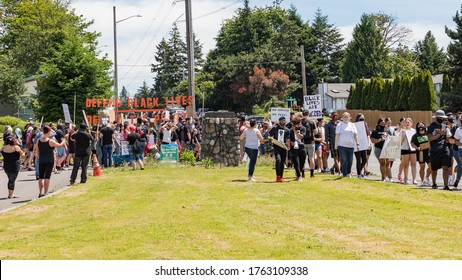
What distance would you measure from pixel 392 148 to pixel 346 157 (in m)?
1.35

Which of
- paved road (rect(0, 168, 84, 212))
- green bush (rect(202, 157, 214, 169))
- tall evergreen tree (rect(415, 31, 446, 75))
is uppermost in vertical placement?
tall evergreen tree (rect(415, 31, 446, 75))

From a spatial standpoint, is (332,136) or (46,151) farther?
(332,136)

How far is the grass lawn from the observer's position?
10.5 meters

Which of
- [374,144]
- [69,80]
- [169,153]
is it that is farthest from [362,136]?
[69,80]

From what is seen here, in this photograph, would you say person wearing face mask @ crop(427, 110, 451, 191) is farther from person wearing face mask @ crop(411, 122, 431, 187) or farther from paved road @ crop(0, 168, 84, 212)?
paved road @ crop(0, 168, 84, 212)

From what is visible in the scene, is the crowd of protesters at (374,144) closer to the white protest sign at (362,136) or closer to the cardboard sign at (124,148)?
the white protest sign at (362,136)

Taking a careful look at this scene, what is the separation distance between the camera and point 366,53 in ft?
350

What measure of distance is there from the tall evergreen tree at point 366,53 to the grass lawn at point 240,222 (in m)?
87.5

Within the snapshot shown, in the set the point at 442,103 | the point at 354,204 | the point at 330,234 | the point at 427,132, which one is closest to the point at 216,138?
the point at 427,132

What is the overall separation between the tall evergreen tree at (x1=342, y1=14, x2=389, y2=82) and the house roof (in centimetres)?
568

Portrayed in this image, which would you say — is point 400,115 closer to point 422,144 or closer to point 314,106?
point 314,106

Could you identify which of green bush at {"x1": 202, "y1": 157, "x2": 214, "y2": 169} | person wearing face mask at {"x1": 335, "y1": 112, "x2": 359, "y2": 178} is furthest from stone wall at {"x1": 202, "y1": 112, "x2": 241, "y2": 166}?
person wearing face mask at {"x1": 335, "y1": 112, "x2": 359, "y2": 178}

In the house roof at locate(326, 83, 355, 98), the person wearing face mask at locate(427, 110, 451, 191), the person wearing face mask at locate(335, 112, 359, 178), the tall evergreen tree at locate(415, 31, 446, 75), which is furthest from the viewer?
the tall evergreen tree at locate(415, 31, 446, 75)

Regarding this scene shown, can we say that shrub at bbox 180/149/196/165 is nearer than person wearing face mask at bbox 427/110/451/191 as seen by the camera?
No
